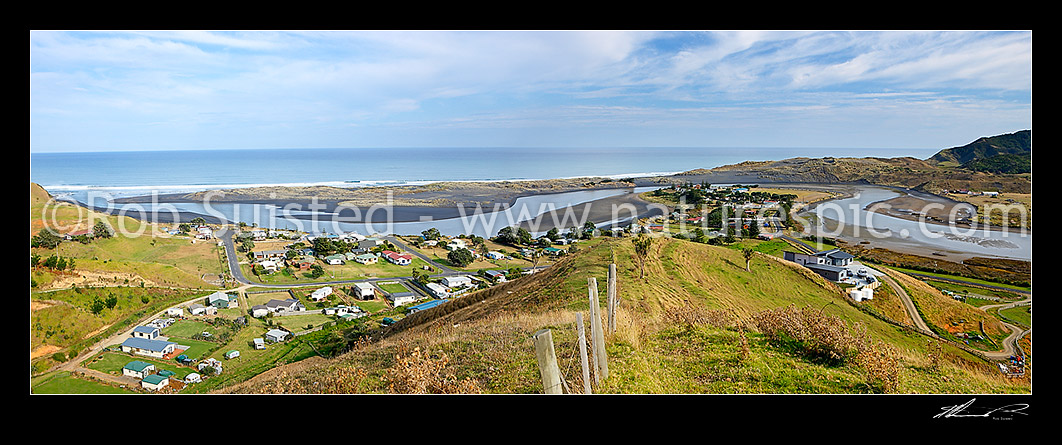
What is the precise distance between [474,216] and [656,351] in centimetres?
741

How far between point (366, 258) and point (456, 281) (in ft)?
4.21

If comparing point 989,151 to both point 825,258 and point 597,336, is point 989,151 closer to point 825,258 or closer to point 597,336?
point 825,258

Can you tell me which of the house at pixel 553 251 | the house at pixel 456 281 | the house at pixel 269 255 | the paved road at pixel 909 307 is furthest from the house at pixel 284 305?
the paved road at pixel 909 307

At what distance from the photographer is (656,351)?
3469 millimetres

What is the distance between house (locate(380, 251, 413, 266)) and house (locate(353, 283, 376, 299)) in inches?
29.6

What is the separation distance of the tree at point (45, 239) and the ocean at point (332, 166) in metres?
0.77

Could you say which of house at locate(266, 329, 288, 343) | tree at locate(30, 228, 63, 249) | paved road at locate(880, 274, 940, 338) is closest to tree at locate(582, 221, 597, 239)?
paved road at locate(880, 274, 940, 338)

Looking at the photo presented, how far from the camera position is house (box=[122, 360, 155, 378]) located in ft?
13.9

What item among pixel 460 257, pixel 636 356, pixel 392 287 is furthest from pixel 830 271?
pixel 392 287

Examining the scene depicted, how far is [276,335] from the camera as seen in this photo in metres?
5.15

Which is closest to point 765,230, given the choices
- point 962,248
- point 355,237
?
point 962,248

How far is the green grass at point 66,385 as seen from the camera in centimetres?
374

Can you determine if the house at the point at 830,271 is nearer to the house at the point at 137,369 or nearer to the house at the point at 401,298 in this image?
the house at the point at 401,298
